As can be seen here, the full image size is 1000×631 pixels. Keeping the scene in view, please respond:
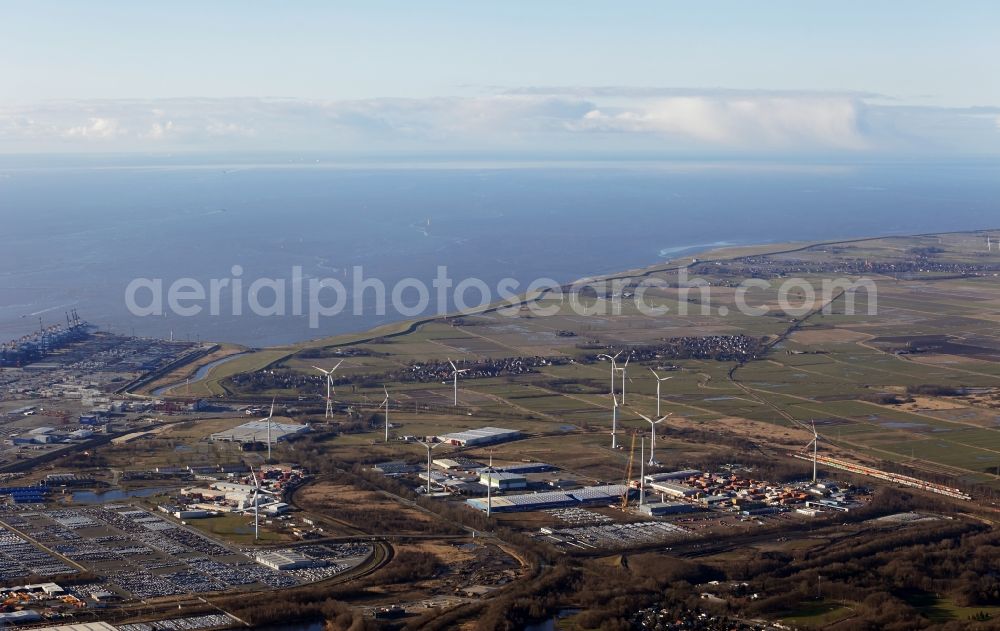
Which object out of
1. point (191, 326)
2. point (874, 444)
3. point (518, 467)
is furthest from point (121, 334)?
point (874, 444)

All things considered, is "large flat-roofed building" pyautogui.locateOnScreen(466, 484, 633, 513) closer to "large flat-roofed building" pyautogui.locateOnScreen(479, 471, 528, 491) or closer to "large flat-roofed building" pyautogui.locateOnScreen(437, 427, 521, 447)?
"large flat-roofed building" pyautogui.locateOnScreen(479, 471, 528, 491)

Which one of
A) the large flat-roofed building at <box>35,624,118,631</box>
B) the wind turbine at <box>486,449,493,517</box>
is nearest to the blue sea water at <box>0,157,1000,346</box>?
the wind turbine at <box>486,449,493,517</box>

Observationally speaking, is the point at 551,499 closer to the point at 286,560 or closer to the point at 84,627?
the point at 286,560

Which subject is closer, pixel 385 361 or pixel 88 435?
pixel 88 435

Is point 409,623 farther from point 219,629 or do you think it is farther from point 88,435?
point 88,435

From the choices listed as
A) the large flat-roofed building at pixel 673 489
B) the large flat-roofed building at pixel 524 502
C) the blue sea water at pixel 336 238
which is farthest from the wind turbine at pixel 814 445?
the blue sea water at pixel 336 238
